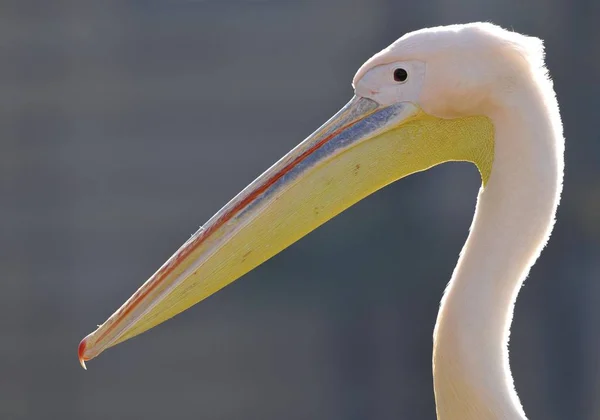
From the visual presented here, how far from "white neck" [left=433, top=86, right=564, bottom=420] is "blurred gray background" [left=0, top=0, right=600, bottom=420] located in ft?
13.8

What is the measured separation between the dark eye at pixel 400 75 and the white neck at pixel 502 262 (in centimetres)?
20

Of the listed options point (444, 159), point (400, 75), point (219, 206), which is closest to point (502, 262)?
point (444, 159)

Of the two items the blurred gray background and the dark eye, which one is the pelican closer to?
the dark eye

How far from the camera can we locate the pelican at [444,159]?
2.05 meters

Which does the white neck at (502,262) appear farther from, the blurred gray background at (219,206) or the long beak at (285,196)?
the blurred gray background at (219,206)

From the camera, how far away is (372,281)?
6379mm

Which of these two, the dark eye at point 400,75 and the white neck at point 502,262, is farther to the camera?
the dark eye at point 400,75

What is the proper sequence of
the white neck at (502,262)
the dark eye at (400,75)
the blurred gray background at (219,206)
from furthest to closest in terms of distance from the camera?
the blurred gray background at (219,206), the dark eye at (400,75), the white neck at (502,262)

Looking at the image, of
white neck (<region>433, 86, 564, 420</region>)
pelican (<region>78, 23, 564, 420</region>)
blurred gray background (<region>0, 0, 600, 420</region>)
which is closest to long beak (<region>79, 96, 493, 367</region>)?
pelican (<region>78, 23, 564, 420</region>)

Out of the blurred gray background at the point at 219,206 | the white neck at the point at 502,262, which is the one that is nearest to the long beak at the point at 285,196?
the white neck at the point at 502,262

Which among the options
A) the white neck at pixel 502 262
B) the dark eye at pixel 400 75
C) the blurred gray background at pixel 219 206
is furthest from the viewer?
the blurred gray background at pixel 219 206

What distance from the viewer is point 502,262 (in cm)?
206

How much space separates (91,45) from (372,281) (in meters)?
2.11

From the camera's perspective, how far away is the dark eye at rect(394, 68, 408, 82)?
215cm
